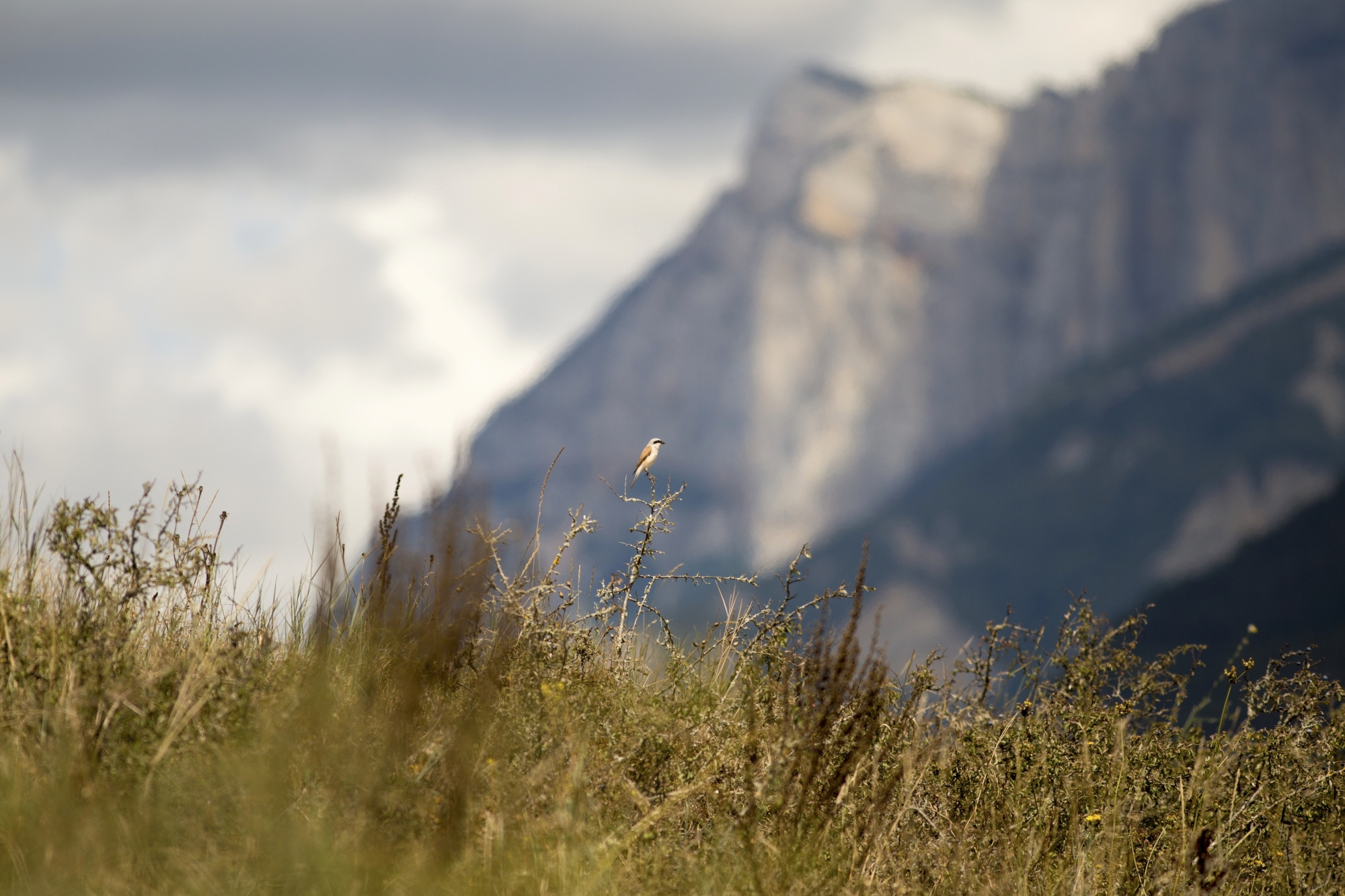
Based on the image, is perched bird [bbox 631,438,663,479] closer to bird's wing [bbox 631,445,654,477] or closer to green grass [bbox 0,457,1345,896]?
bird's wing [bbox 631,445,654,477]

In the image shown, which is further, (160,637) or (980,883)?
(160,637)

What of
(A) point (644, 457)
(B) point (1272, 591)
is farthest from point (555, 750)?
(B) point (1272, 591)

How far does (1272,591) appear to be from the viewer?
12131 cm

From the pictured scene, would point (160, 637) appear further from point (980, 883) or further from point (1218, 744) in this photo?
point (1218, 744)

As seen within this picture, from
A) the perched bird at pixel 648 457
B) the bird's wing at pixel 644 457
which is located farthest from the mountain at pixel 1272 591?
the bird's wing at pixel 644 457

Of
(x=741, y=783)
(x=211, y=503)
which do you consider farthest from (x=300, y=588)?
(x=741, y=783)

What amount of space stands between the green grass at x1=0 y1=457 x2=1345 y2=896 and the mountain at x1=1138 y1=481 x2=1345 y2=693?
361 feet

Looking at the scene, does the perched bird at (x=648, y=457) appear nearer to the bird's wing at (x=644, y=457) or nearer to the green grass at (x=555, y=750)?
the bird's wing at (x=644, y=457)

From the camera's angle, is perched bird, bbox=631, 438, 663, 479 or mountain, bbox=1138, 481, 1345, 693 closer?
perched bird, bbox=631, 438, 663, 479

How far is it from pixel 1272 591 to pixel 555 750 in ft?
435

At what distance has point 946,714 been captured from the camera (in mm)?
5656

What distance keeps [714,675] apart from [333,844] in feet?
7.08

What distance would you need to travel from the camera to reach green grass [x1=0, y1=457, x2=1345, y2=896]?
3.72 metres

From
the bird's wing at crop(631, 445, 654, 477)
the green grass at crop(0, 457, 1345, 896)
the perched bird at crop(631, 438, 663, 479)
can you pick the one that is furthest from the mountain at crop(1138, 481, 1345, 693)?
the green grass at crop(0, 457, 1345, 896)
